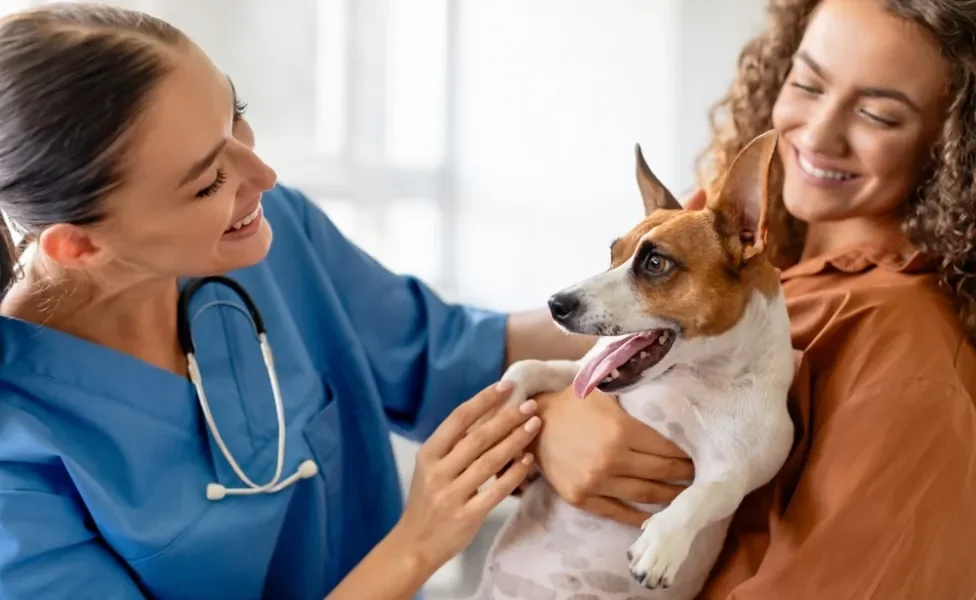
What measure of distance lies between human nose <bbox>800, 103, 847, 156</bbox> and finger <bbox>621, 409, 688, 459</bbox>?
39 centimetres

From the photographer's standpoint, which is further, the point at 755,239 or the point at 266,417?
the point at 266,417

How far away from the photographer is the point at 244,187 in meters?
1.07

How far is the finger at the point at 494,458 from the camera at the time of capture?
1111 millimetres

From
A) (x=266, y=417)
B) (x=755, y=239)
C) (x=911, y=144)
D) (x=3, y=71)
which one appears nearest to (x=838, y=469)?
(x=755, y=239)

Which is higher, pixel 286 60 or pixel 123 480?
pixel 286 60

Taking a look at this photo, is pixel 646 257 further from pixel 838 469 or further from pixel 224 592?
pixel 224 592

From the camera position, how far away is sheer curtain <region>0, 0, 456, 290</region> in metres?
1.76

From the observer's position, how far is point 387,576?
1.10 m

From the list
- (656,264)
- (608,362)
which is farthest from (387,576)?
(656,264)

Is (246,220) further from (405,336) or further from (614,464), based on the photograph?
(614,464)

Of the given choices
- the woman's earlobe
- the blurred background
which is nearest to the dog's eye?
the woman's earlobe

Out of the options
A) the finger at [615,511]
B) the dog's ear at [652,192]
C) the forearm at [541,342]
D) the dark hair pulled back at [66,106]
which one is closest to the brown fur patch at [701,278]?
the dog's ear at [652,192]

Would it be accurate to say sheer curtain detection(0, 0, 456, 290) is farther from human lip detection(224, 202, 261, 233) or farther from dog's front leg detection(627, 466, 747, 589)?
dog's front leg detection(627, 466, 747, 589)

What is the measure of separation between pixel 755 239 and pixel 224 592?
72cm
